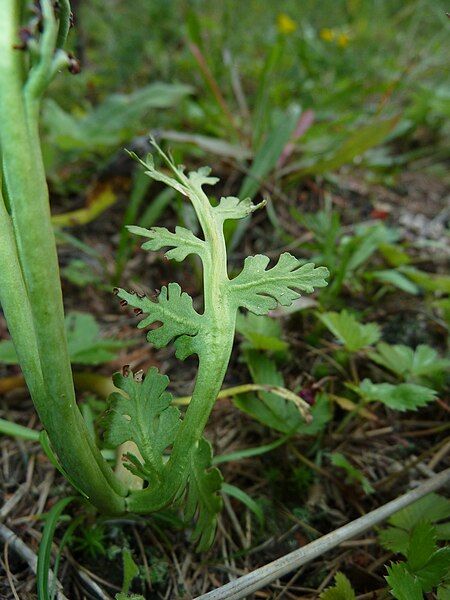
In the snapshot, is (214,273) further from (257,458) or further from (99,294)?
(99,294)

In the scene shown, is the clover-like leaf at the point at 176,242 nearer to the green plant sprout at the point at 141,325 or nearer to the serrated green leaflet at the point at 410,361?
the green plant sprout at the point at 141,325

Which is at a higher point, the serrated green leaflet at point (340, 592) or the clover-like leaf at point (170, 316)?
the clover-like leaf at point (170, 316)

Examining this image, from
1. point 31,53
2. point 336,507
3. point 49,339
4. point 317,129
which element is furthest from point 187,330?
point 317,129

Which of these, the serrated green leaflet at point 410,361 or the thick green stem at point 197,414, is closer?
the thick green stem at point 197,414

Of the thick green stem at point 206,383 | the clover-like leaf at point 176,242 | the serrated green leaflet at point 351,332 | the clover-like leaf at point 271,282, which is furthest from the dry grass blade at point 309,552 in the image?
the clover-like leaf at point 176,242

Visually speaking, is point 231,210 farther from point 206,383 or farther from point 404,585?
point 404,585

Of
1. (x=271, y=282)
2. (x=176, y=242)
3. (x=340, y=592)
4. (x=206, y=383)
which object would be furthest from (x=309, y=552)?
(x=176, y=242)

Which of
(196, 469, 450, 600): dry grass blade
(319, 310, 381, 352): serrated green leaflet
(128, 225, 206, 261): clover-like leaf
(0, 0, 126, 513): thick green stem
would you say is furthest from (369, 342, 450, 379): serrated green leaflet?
(0, 0, 126, 513): thick green stem
